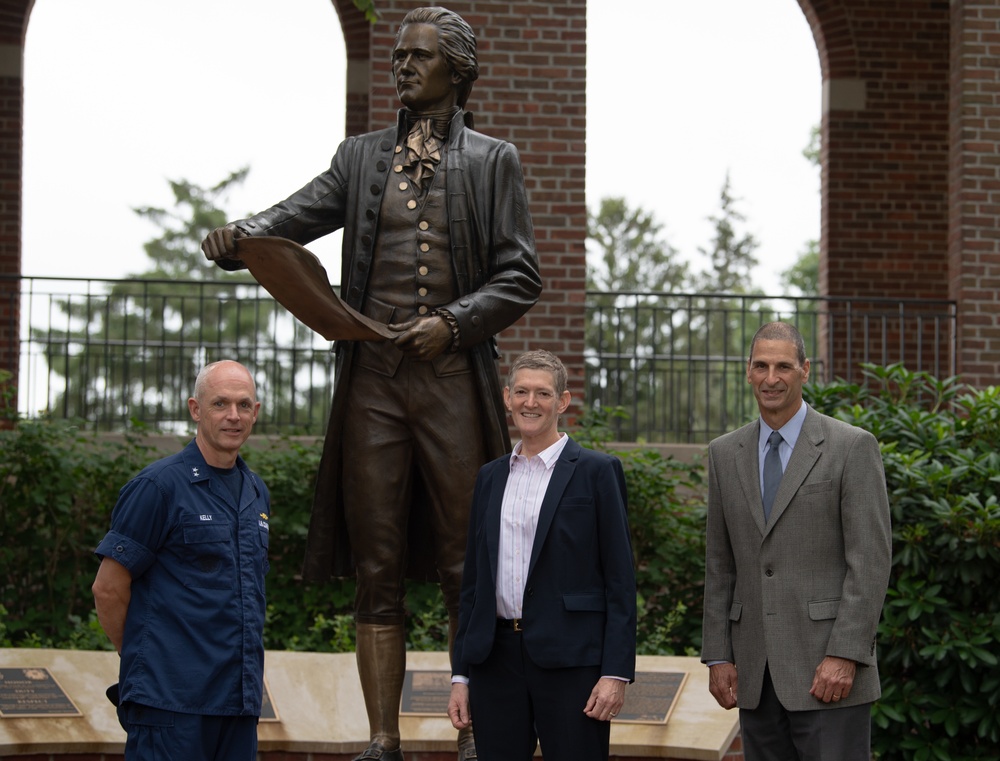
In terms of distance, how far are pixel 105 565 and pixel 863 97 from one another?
10.7m

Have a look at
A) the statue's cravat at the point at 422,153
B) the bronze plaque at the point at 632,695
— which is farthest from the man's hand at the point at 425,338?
the bronze plaque at the point at 632,695

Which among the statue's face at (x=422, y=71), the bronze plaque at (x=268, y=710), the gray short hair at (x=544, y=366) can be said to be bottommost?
the bronze plaque at (x=268, y=710)

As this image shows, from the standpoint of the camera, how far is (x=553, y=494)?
3.90 meters

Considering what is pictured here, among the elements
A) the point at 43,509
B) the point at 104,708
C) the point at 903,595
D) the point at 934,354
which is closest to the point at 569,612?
the point at 104,708

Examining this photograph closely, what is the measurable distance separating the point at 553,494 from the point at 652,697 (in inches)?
84.4

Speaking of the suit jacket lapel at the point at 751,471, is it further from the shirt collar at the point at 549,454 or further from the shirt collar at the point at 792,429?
the shirt collar at the point at 549,454

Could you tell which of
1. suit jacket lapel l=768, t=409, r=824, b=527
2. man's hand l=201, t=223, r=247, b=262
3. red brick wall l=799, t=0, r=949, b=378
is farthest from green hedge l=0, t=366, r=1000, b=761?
red brick wall l=799, t=0, r=949, b=378

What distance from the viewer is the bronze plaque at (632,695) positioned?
18.3 feet

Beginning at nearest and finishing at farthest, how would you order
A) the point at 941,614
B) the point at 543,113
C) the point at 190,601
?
1. the point at 190,601
2. the point at 941,614
3. the point at 543,113

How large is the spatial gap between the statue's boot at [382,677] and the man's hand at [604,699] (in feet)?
3.61

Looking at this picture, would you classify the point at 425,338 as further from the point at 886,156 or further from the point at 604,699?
the point at 886,156

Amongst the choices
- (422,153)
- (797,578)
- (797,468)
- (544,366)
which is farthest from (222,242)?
(797,578)

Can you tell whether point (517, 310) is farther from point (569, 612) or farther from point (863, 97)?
point (863, 97)

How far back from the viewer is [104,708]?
219 inches
